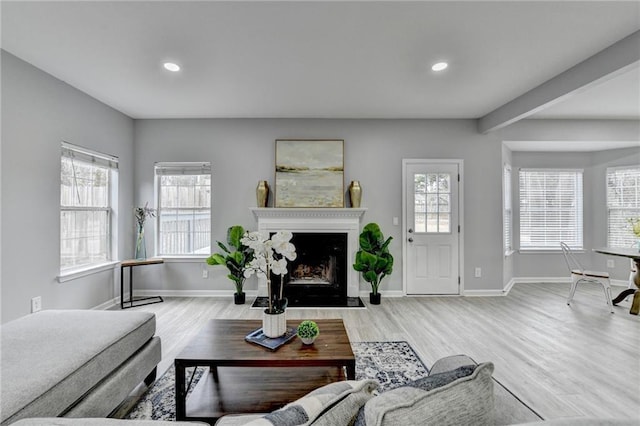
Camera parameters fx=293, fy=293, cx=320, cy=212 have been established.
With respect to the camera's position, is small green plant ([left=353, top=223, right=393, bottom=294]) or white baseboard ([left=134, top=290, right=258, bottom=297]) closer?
small green plant ([left=353, top=223, right=393, bottom=294])

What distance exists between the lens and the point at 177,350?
2.70 metres

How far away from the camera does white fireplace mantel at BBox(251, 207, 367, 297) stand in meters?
4.33

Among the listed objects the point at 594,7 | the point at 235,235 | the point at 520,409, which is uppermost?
the point at 594,7

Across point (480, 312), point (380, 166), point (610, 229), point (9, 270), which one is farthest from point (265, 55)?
point (610, 229)

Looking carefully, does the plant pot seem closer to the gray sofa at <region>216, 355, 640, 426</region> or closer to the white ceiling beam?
the gray sofa at <region>216, 355, 640, 426</region>

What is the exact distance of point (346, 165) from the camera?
4.51 metres

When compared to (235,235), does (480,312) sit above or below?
below

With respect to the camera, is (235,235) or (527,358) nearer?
(527,358)

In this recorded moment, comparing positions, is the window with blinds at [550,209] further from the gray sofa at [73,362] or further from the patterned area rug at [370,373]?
the gray sofa at [73,362]

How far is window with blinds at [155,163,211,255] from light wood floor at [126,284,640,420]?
850 mm

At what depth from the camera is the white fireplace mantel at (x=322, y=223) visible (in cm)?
433

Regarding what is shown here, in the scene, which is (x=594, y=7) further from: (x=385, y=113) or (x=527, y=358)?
(x=527, y=358)

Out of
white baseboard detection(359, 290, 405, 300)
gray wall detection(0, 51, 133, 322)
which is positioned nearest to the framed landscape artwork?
white baseboard detection(359, 290, 405, 300)

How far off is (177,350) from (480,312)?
3.53m
